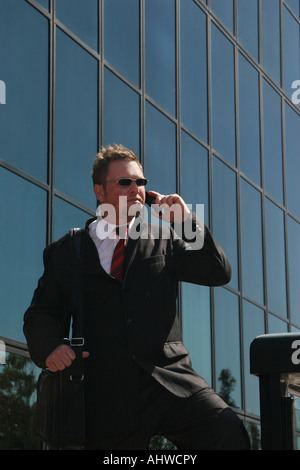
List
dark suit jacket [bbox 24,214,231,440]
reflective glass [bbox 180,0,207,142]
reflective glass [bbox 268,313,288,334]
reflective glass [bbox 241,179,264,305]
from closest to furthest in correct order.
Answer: dark suit jacket [bbox 24,214,231,440] < reflective glass [bbox 180,0,207,142] < reflective glass [bbox 241,179,264,305] < reflective glass [bbox 268,313,288,334]

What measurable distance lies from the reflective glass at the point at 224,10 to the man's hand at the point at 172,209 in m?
12.7

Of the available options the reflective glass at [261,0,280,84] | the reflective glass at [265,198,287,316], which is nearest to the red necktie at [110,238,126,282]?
the reflective glass at [265,198,287,316]

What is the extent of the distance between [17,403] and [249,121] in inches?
380

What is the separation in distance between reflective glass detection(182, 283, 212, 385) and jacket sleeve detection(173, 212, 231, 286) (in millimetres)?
9382

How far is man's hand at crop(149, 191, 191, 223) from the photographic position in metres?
3.83

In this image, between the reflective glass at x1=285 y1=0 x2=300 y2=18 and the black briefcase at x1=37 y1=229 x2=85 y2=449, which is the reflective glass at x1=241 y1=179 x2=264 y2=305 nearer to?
the reflective glass at x1=285 y1=0 x2=300 y2=18

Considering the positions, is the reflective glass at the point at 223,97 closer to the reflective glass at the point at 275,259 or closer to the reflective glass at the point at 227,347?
the reflective glass at the point at 275,259

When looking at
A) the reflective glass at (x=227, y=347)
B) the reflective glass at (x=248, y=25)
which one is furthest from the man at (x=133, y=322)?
the reflective glass at (x=248, y=25)

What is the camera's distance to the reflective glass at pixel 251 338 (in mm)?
15477

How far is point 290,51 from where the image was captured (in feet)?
65.5

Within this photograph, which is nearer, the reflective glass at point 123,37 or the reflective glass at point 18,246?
the reflective glass at point 18,246

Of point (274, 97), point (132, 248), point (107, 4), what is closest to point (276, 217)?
point (274, 97)
